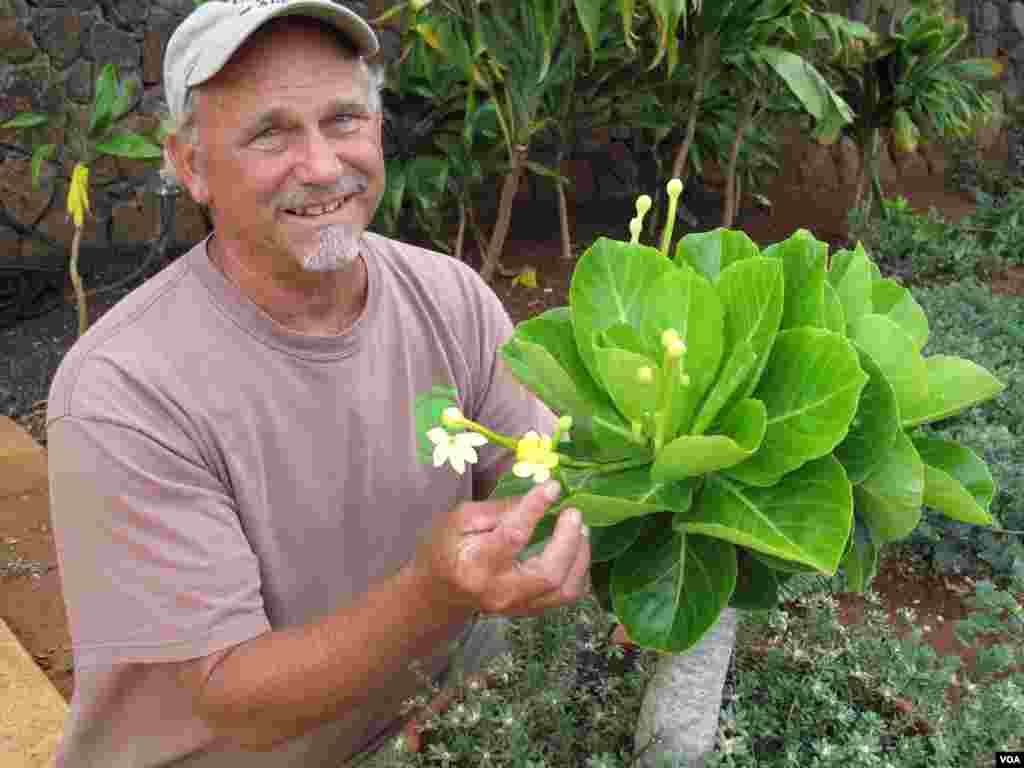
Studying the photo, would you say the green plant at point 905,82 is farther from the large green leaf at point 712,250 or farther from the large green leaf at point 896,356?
the large green leaf at point 896,356

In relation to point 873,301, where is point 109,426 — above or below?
below

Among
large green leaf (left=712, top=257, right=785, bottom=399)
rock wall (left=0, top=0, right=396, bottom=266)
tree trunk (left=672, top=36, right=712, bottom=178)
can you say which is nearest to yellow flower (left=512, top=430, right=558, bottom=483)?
large green leaf (left=712, top=257, right=785, bottom=399)

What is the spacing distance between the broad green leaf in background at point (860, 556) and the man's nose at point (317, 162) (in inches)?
34.0

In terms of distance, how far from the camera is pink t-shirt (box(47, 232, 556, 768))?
131 cm

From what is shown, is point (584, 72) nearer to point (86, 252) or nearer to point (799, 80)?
point (799, 80)

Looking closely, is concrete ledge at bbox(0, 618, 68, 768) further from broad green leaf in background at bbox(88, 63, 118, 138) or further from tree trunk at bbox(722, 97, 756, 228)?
tree trunk at bbox(722, 97, 756, 228)

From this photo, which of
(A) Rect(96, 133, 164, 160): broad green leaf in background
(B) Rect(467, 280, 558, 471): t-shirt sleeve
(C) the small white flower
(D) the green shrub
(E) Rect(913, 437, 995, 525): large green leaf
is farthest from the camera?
(A) Rect(96, 133, 164, 160): broad green leaf in background

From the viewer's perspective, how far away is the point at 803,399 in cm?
94

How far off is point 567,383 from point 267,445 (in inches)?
24.9

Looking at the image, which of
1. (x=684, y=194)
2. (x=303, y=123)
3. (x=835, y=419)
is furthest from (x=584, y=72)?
(x=835, y=419)

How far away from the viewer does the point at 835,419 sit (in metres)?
0.89

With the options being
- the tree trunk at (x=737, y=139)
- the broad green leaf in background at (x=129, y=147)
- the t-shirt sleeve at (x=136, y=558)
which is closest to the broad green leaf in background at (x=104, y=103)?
the broad green leaf in background at (x=129, y=147)

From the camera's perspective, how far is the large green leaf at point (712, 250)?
3.72ft

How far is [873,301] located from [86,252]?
5.33 m
